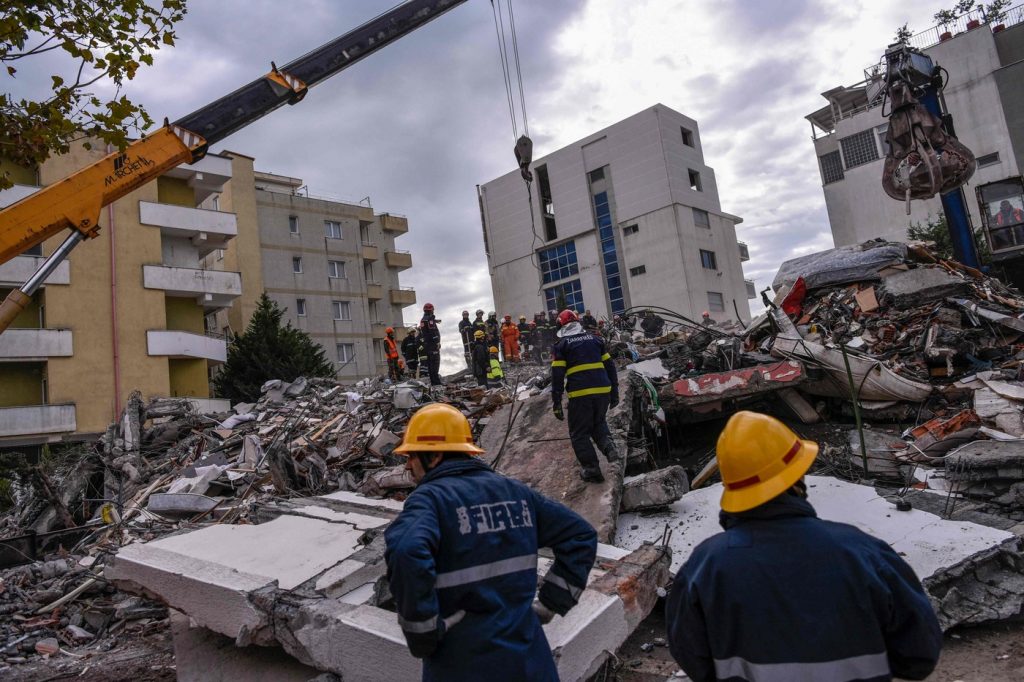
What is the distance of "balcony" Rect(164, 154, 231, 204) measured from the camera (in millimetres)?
21672

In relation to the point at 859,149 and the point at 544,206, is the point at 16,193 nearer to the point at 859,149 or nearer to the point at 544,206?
the point at 544,206

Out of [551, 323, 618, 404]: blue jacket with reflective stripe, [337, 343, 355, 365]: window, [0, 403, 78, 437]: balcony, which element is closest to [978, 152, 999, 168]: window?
[337, 343, 355, 365]: window

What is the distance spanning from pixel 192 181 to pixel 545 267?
66.8 ft

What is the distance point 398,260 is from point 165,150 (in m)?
25.6

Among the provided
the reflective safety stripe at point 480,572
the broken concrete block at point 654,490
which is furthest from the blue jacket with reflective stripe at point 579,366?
the reflective safety stripe at point 480,572

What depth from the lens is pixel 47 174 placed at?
1927cm

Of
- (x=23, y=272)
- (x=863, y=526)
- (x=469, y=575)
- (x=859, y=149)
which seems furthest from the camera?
(x=859, y=149)

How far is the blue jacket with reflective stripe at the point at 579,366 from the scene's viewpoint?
5.60 meters

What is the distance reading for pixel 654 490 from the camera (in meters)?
5.31

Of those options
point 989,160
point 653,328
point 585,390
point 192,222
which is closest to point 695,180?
point 989,160

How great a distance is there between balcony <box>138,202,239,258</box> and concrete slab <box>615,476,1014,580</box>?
67.2 feet

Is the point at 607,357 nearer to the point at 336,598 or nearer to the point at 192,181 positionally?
the point at 336,598

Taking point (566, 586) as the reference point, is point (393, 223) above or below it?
above

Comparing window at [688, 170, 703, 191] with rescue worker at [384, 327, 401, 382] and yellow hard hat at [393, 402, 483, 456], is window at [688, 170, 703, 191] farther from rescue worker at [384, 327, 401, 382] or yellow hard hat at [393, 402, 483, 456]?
yellow hard hat at [393, 402, 483, 456]
